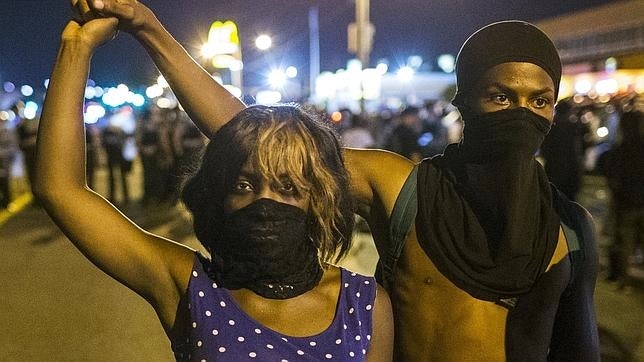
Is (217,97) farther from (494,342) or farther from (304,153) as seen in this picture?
(494,342)

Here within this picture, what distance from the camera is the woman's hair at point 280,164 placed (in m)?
1.69

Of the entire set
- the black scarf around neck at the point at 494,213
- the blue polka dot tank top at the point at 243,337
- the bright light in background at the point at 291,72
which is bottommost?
the bright light in background at the point at 291,72

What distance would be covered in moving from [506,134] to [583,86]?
3421 cm

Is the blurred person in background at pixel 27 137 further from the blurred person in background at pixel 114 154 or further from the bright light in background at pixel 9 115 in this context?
the bright light in background at pixel 9 115

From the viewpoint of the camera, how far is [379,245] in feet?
7.45

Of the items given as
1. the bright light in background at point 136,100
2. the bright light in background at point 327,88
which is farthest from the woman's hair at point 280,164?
the bright light in background at point 327,88

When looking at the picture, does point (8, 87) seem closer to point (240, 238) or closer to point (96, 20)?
point (96, 20)

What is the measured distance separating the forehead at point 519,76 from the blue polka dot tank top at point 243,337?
0.76m

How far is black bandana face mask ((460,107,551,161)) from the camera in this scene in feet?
6.76

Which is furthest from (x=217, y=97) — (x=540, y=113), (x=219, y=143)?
(x=540, y=113)

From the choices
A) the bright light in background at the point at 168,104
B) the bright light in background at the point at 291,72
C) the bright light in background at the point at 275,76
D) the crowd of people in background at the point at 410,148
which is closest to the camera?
the crowd of people in background at the point at 410,148

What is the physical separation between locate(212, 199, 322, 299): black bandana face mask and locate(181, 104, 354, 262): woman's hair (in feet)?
0.16

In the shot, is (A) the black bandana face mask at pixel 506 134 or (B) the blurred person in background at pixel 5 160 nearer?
(A) the black bandana face mask at pixel 506 134

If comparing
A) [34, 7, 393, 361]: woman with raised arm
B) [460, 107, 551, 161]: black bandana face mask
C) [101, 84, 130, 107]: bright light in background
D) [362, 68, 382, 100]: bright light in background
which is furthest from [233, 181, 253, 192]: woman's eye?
[101, 84, 130, 107]: bright light in background
